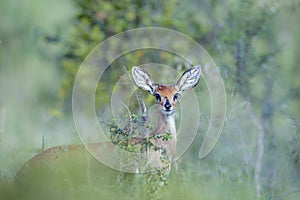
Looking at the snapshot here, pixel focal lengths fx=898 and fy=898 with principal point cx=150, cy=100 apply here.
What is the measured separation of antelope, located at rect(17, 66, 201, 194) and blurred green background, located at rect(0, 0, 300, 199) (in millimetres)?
210

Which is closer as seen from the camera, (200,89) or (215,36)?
(200,89)

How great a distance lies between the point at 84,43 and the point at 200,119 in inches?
96.5

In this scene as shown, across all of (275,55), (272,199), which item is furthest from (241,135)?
(275,55)

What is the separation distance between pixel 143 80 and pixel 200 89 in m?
1.65

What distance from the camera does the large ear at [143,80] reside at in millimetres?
5633

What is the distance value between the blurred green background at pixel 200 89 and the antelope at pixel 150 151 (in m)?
0.21

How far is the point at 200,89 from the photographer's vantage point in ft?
23.8

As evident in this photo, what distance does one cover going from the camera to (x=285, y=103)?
7582 millimetres

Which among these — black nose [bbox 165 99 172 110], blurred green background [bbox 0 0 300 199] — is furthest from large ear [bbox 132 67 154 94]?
blurred green background [bbox 0 0 300 199]

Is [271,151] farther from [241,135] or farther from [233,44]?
[233,44]

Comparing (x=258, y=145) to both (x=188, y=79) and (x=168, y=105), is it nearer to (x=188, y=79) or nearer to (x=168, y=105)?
(x=188, y=79)

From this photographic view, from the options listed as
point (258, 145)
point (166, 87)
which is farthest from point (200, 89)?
point (166, 87)

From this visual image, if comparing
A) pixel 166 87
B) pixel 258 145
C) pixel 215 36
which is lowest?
pixel 258 145

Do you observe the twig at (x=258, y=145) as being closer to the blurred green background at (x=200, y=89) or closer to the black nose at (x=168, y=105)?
the blurred green background at (x=200, y=89)
